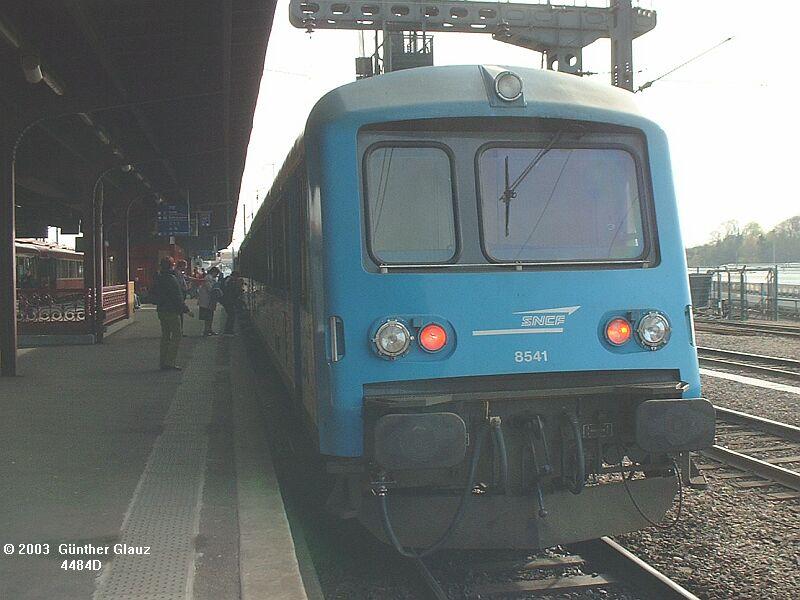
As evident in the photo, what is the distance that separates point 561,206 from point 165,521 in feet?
9.82

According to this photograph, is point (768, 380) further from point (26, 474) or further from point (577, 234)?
point (26, 474)

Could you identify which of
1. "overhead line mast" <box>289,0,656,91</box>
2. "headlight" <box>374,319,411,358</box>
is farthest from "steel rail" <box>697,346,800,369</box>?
"headlight" <box>374,319,411,358</box>

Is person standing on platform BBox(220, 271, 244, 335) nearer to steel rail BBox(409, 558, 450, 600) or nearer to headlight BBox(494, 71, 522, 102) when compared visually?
steel rail BBox(409, 558, 450, 600)

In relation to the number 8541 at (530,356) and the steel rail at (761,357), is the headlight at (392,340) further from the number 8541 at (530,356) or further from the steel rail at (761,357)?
the steel rail at (761,357)

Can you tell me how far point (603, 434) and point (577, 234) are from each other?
3.86 ft

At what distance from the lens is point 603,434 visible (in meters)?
4.95

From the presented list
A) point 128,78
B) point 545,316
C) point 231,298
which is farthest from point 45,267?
point 545,316

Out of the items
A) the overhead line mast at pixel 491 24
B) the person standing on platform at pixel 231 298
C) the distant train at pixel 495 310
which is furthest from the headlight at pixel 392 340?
the person standing on platform at pixel 231 298

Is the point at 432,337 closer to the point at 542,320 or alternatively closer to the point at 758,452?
the point at 542,320

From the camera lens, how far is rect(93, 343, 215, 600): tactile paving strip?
4.17m

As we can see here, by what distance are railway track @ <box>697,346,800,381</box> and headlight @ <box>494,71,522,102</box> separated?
9.59 metres

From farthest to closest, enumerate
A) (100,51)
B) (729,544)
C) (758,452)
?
(100,51) < (758,452) < (729,544)

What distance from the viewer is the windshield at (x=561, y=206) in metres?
5.12

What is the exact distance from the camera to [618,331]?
5047 mm
